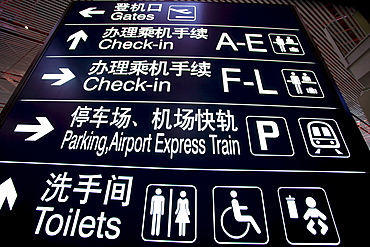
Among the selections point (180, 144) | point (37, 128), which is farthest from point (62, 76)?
point (180, 144)

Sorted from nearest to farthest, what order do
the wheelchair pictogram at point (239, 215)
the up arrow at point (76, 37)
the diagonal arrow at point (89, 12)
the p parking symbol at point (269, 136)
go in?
the wheelchair pictogram at point (239, 215) < the p parking symbol at point (269, 136) < the up arrow at point (76, 37) < the diagonal arrow at point (89, 12)

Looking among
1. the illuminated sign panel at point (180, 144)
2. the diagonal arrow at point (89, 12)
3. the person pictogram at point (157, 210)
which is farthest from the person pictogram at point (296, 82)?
the diagonal arrow at point (89, 12)

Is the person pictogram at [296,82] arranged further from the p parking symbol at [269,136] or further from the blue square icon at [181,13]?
the blue square icon at [181,13]

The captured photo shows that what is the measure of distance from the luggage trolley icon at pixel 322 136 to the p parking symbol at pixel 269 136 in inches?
5.7

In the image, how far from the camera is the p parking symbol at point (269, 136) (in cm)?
114

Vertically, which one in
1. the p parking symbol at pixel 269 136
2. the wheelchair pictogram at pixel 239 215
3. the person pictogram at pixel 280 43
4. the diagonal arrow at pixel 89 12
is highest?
the diagonal arrow at pixel 89 12

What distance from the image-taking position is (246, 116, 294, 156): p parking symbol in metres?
1.14

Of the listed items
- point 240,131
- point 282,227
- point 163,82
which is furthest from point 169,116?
point 282,227

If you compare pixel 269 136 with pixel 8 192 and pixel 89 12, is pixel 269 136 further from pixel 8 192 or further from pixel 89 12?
pixel 89 12

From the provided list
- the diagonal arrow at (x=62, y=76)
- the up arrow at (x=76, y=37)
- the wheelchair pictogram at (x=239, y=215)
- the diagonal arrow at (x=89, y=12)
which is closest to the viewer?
the wheelchair pictogram at (x=239, y=215)

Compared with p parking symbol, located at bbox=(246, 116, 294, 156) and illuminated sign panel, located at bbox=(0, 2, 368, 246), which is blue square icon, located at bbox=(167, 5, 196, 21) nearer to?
illuminated sign panel, located at bbox=(0, 2, 368, 246)

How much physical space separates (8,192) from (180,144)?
2.98 ft

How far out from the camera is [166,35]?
1.69 meters

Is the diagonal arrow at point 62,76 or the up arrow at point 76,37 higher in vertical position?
the up arrow at point 76,37
